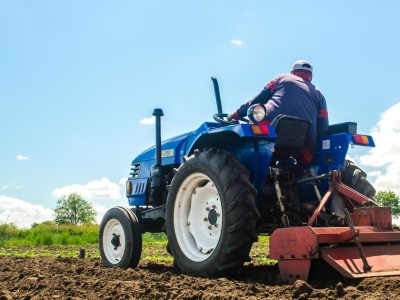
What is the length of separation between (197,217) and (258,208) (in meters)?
0.59

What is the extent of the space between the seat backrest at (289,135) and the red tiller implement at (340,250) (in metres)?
1.01

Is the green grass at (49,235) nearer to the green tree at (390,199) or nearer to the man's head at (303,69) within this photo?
the man's head at (303,69)

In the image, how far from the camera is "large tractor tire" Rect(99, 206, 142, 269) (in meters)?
5.78

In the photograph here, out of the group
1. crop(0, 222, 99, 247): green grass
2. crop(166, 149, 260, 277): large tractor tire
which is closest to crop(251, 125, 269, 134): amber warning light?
crop(166, 149, 260, 277): large tractor tire

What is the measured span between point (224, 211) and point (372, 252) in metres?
1.19

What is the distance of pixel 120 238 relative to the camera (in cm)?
607

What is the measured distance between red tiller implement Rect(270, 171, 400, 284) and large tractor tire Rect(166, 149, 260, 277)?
341mm

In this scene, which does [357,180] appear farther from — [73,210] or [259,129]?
[73,210]

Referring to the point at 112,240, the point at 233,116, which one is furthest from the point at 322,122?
the point at 112,240

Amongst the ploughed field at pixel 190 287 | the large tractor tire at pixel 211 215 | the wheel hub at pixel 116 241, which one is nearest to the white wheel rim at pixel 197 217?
the large tractor tire at pixel 211 215

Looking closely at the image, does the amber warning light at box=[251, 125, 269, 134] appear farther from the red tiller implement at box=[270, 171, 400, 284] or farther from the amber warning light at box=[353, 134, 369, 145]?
the amber warning light at box=[353, 134, 369, 145]

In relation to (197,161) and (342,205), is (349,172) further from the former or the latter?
(197,161)

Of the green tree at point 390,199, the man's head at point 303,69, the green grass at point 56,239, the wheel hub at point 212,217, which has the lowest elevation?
the wheel hub at point 212,217

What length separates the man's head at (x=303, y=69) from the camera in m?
5.52
